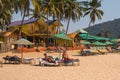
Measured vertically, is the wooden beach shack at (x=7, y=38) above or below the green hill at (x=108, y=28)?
below

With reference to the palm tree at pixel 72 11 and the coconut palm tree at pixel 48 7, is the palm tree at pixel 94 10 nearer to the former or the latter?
the palm tree at pixel 72 11

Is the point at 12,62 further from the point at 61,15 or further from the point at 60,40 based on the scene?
the point at 61,15

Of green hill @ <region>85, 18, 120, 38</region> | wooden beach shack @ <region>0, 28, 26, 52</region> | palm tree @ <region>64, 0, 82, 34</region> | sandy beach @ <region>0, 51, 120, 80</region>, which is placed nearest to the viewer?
sandy beach @ <region>0, 51, 120, 80</region>

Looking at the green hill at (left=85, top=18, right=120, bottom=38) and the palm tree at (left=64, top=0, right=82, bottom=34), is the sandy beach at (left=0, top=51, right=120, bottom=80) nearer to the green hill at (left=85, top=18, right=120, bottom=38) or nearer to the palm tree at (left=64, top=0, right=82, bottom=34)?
the palm tree at (left=64, top=0, right=82, bottom=34)

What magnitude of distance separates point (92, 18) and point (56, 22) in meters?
8.94

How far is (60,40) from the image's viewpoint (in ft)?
86.2

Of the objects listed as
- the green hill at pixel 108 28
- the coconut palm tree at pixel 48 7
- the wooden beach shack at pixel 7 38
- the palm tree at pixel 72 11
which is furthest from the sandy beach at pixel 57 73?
the green hill at pixel 108 28

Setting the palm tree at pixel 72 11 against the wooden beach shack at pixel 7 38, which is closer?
the wooden beach shack at pixel 7 38

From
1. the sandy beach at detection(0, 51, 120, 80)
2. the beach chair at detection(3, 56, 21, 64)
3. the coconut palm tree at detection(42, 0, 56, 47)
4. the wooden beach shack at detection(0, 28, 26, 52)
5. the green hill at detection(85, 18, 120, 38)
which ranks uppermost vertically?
the green hill at detection(85, 18, 120, 38)

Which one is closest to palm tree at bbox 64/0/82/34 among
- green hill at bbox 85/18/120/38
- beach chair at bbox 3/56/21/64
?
beach chair at bbox 3/56/21/64

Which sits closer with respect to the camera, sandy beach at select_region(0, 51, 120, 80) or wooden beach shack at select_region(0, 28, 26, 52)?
sandy beach at select_region(0, 51, 120, 80)

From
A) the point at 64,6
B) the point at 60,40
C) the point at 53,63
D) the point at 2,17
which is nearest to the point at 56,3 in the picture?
the point at 64,6

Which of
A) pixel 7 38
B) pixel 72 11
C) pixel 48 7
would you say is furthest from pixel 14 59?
pixel 72 11

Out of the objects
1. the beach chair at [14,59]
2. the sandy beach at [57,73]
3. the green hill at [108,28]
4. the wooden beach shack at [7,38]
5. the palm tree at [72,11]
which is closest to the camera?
the sandy beach at [57,73]
